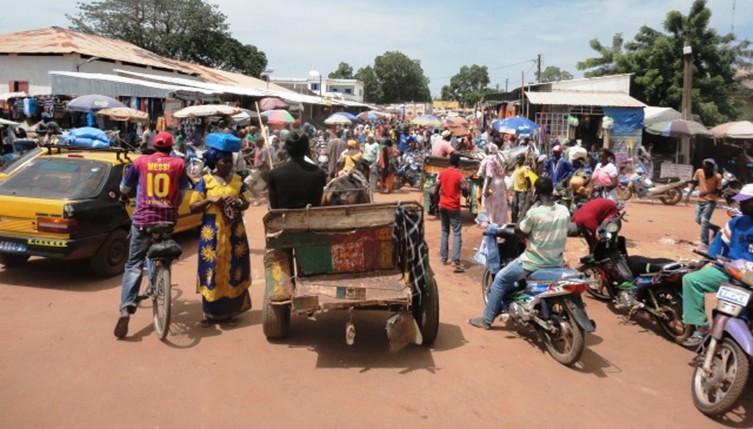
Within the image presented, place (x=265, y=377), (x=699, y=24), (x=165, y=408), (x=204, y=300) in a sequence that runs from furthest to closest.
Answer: (x=699, y=24) → (x=204, y=300) → (x=265, y=377) → (x=165, y=408)

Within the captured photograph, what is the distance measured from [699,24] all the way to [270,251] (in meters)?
25.3

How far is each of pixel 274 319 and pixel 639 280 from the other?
11.9 ft

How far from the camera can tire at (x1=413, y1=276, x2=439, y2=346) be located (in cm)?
475

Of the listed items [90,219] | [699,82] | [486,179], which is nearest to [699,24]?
[699,82]

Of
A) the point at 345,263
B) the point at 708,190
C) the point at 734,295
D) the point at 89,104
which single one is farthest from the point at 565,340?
the point at 89,104

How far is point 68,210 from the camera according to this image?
5836 mm

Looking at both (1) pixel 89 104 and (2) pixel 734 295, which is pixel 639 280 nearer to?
(2) pixel 734 295

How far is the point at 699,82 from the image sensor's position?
953 inches

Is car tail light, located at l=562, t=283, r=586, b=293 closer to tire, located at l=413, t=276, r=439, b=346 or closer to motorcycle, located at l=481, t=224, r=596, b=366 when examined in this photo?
motorcycle, located at l=481, t=224, r=596, b=366

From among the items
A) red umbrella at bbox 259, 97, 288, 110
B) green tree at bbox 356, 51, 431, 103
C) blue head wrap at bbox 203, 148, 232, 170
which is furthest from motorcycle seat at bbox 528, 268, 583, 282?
green tree at bbox 356, 51, 431, 103

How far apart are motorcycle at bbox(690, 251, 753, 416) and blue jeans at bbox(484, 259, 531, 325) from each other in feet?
5.04

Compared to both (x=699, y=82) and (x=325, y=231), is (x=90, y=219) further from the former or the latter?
(x=699, y=82)

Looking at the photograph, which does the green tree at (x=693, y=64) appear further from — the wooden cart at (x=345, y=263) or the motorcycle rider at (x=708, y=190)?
the wooden cart at (x=345, y=263)

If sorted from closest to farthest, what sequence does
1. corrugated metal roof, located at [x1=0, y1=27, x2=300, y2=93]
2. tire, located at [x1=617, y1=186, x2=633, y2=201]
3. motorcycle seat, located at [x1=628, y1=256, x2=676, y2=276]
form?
motorcycle seat, located at [x1=628, y1=256, x2=676, y2=276] → tire, located at [x1=617, y1=186, x2=633, y2=201] → corrugated metal roof, located at [x1=0, y1=27, x2=300, y2=93]
